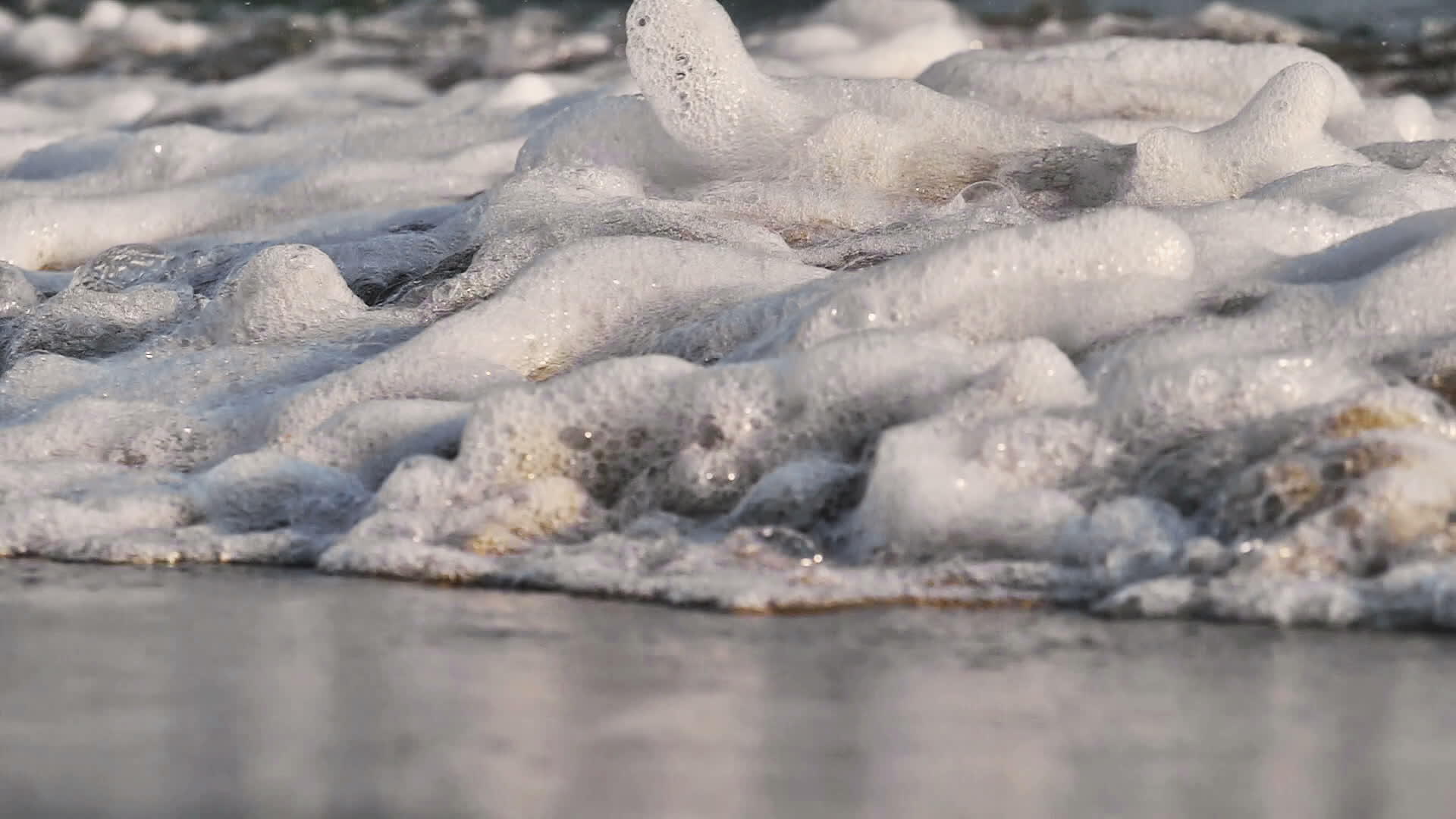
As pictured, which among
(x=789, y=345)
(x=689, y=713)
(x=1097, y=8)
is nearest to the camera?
(x=689, y=713)

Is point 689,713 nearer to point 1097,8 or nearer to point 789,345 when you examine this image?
point 789,345

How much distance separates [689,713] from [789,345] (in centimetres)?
104

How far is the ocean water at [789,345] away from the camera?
1.91 m

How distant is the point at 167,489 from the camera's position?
2336mm

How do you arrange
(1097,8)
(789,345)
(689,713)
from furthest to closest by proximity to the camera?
(1097,8) < (789,345) < (689,713)

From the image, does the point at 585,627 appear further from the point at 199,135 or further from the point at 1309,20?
the point at 1309,20

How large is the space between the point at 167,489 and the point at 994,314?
1.02 metres

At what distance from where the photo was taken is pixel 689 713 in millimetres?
1394

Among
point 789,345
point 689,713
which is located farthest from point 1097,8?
point 689,713

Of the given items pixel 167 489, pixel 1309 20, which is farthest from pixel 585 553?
pixel 1309 20

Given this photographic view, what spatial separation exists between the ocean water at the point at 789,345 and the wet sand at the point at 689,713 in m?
0.17

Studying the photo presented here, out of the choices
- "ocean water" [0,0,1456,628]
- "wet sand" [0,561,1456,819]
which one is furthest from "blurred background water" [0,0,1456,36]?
"wet sand" [0,561,1456,819]

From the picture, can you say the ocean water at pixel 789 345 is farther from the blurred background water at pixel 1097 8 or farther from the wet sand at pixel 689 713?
the blurred background water at pixel 1097 8

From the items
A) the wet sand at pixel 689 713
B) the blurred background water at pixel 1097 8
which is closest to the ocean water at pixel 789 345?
the wet sand at pixel 689 713
